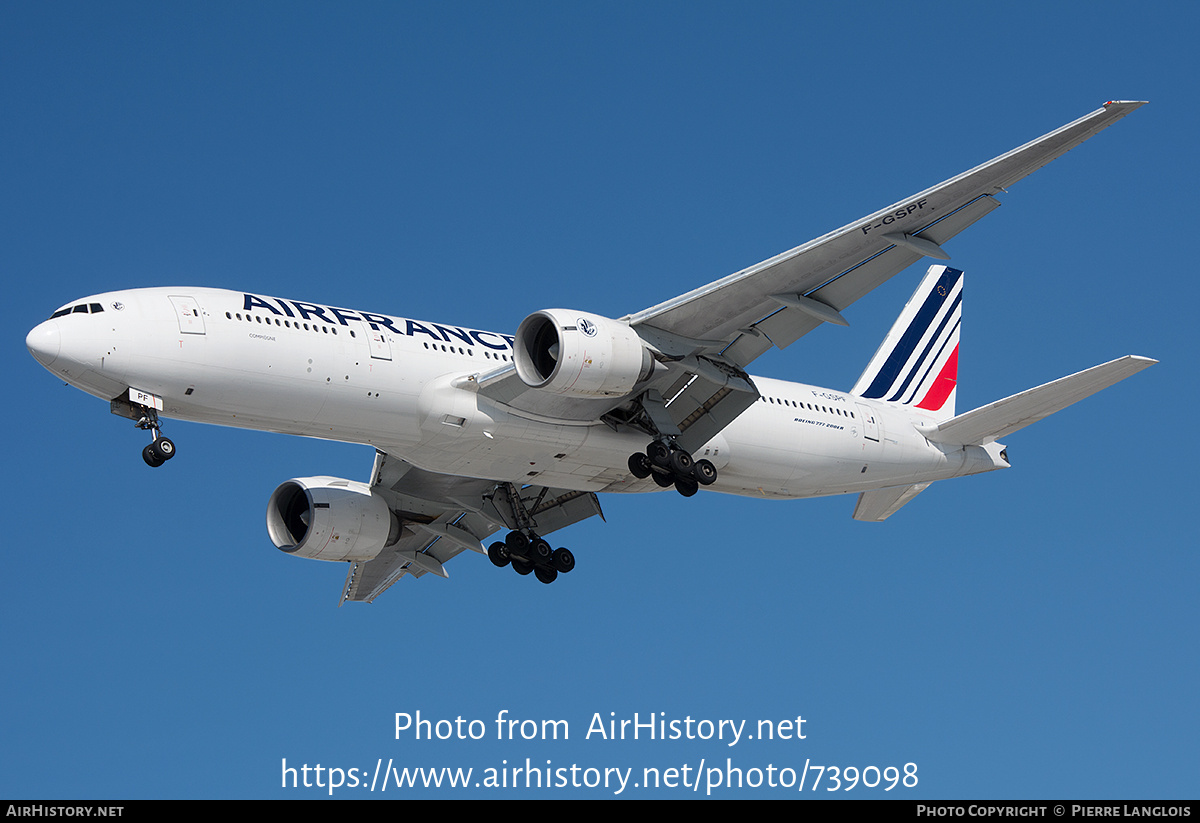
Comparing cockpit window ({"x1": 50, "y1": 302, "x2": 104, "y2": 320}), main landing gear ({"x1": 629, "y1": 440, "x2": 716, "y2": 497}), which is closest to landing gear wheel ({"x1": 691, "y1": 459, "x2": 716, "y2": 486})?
main landing gear ({"x1": 629, "y1": 440, "x2": 716, "y2": 497})

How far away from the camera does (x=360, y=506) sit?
1276 inches

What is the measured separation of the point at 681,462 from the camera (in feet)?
91.8

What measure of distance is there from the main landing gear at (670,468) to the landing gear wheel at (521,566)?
5.09 metres

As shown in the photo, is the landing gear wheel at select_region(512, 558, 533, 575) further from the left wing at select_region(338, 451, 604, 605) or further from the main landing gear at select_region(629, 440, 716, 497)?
the main landing gear at select_region(629, 440, 716, 497)

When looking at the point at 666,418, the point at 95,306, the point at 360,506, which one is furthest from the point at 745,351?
the point at 95,306

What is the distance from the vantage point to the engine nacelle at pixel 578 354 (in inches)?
1003

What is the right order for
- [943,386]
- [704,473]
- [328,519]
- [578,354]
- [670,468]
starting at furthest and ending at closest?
[943,386]
[328,519]
[704,473]
[670,468]
[578,354]

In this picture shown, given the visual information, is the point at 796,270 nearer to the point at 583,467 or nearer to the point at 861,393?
the point at 583,467

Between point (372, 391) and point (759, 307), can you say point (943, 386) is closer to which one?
point (759, 307)

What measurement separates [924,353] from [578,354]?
14.5 meters

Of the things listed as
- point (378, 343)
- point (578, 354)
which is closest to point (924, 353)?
point (578, 354)

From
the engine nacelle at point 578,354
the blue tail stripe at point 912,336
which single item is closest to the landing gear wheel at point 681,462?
the engine nacelle at point 578,354

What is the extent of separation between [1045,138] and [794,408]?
30.4 feet

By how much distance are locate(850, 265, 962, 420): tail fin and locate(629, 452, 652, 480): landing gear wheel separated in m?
9.33
